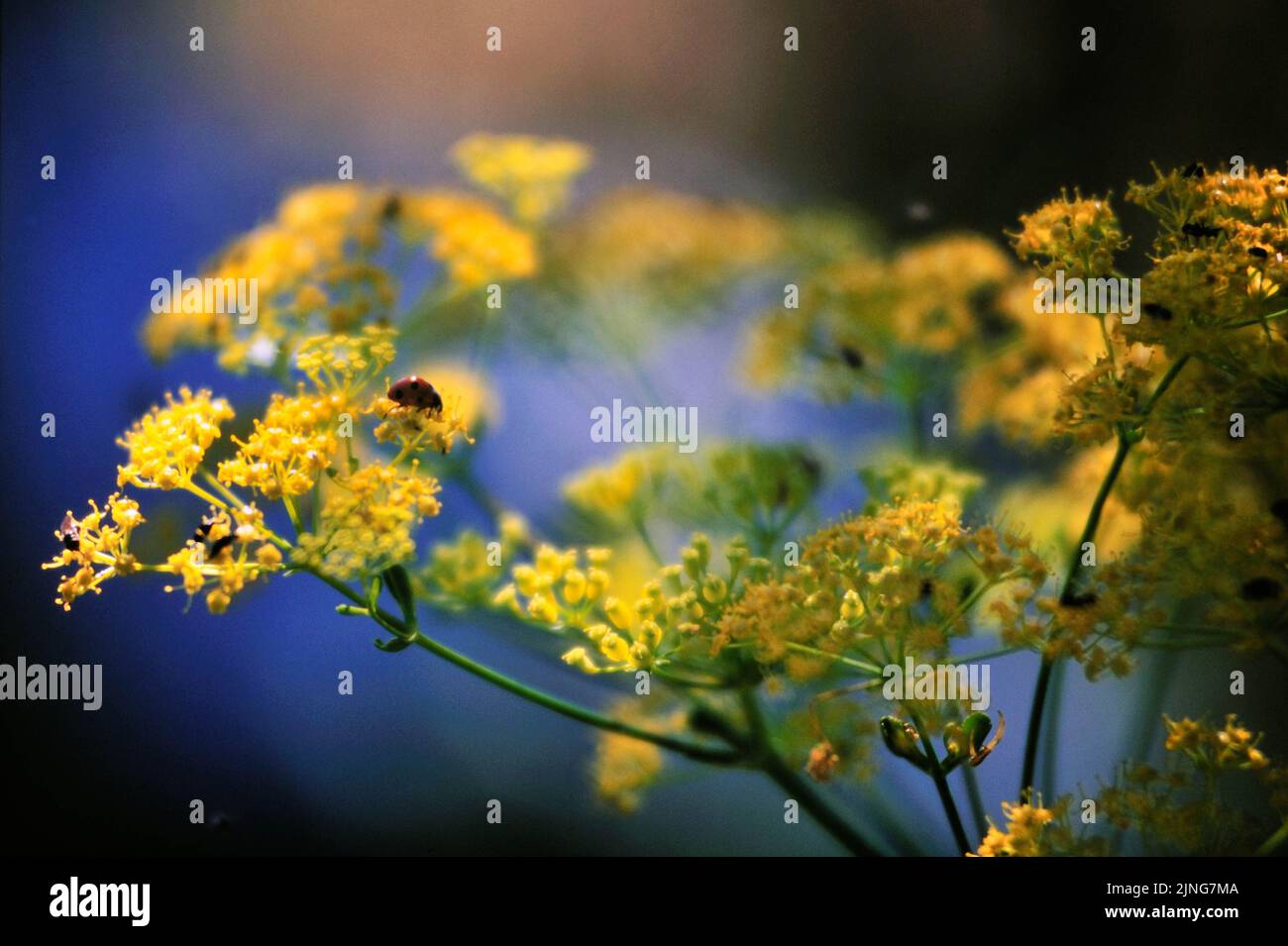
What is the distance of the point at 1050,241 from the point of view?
0.89 m

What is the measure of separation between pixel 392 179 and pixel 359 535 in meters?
0.58

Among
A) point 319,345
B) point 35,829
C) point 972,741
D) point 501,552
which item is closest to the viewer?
point 972,741

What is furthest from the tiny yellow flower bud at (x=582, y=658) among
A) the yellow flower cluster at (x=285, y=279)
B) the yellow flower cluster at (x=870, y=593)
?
the yellow flower cluster at (x=285, y=279)

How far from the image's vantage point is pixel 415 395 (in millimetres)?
915

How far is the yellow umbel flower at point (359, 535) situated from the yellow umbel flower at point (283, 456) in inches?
1.1

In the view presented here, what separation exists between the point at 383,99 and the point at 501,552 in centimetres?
57

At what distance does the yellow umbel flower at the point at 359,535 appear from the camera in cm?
85

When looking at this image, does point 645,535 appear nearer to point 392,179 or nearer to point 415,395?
point 415,395

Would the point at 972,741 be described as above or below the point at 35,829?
above

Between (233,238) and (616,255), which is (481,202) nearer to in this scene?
(616,255)

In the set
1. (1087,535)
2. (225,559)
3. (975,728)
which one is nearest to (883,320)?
(1087,535)

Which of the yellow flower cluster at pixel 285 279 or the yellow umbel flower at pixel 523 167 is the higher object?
the yellow umbel flower at pixel 523 167

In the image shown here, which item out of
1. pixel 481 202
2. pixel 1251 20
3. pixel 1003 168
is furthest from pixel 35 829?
pixel 1251 20

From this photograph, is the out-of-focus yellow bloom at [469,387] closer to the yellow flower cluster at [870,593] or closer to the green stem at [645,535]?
the green stem at [645,535]
